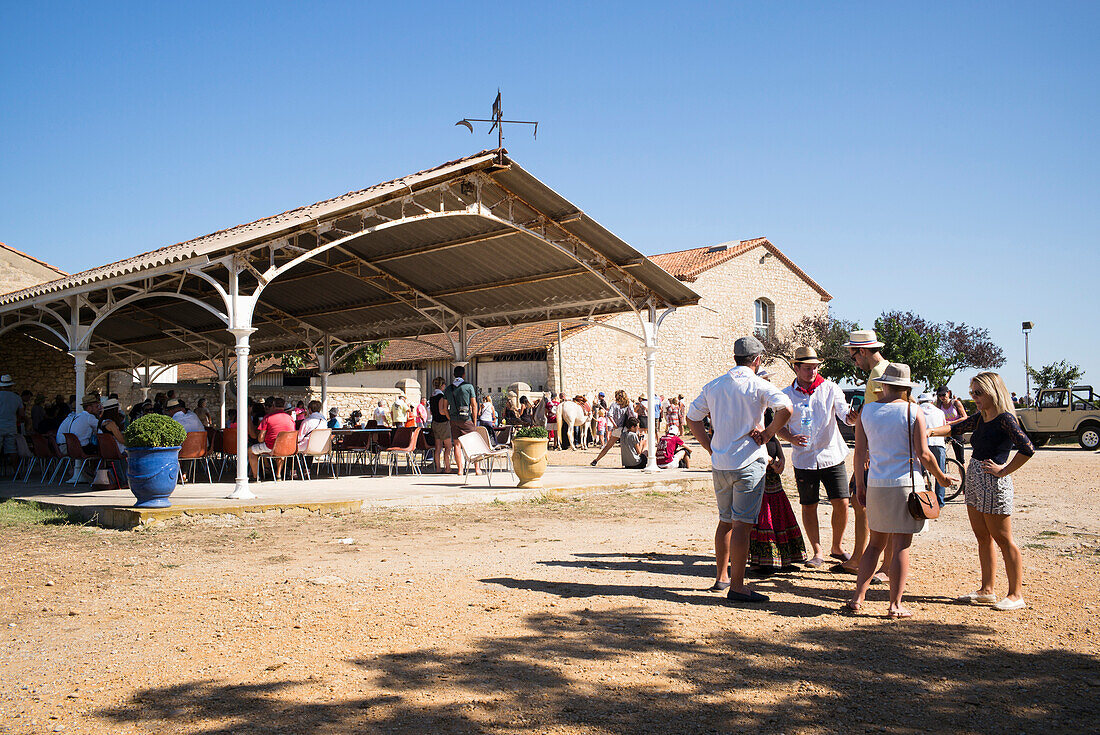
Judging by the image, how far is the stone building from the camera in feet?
93.9

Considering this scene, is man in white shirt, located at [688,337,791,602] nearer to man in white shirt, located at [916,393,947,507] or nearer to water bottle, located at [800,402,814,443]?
water bottle, located at [800,402,814,443]

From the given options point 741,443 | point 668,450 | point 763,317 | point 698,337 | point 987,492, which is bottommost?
point 668,450

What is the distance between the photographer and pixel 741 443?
16.1 feet

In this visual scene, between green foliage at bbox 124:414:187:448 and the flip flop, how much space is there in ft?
19.9

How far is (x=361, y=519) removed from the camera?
29.4 ft

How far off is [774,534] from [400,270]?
11814 mm

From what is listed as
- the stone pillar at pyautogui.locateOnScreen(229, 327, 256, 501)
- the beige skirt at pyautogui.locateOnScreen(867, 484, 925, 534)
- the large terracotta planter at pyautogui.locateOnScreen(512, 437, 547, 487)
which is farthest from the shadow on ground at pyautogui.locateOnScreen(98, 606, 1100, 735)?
the large terracotta planter at pyautogui.locateOnScreen(512, 437, 547, 487)

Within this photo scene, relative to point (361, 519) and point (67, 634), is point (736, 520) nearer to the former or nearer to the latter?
point (67, 634)

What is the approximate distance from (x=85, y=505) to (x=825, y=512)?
27.0ft

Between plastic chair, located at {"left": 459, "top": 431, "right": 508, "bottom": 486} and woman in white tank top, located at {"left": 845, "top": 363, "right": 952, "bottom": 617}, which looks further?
plastic chair, located at {"left": 459, "top": 431, "right": 508, "bottom": 486}

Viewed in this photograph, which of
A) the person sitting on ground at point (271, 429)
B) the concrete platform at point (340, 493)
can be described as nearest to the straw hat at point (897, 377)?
the concrete platform at point (340, 493)

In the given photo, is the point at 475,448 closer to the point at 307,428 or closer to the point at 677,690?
the point at 307,428

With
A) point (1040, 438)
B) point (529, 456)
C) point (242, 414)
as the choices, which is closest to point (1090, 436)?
point (1040, 438)

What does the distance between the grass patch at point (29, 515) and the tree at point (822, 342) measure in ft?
95.8
